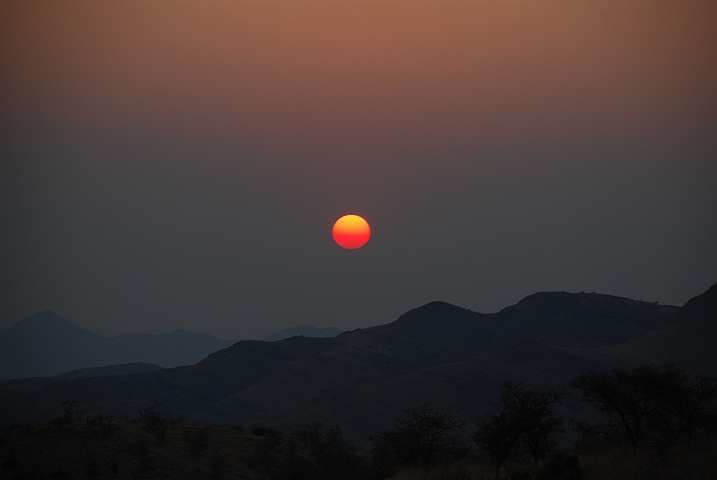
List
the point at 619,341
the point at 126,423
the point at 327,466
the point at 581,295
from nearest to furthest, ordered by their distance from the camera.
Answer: the point at 327,466 → the point at 126,423 → the point at 619,341 → the point at 581,295

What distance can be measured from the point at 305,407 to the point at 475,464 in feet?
204

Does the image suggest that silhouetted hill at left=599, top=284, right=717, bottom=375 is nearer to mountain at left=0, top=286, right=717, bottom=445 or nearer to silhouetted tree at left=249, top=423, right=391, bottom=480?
mountain at left=0, top=286, right=717, bottom=445

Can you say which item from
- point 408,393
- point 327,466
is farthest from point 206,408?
point 327,466

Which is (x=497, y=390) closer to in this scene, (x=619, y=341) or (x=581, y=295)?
(x=619, y=341)

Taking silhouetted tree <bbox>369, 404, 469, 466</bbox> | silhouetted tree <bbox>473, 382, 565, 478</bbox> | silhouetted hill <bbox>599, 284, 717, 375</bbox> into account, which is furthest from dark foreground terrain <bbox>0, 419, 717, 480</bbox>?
silhouetted hill <bbox>599, 284, 717, 375</bbox>

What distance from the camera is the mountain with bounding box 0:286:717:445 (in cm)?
8656

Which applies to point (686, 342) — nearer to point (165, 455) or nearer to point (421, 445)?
point (421, 445)

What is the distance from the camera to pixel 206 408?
101 meters

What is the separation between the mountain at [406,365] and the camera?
284ft

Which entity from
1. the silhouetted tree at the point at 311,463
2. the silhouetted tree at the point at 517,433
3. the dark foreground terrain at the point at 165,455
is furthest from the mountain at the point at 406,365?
the silhouetted tree at the point at 517,433

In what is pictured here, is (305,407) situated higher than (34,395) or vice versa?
(34,395)

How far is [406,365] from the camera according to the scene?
124750 millimetres

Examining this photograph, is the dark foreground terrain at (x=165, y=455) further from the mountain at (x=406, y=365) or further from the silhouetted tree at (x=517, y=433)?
the mountain at (x=406, y=365)

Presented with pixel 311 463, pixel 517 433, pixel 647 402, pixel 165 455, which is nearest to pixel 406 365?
pixel 165 455
